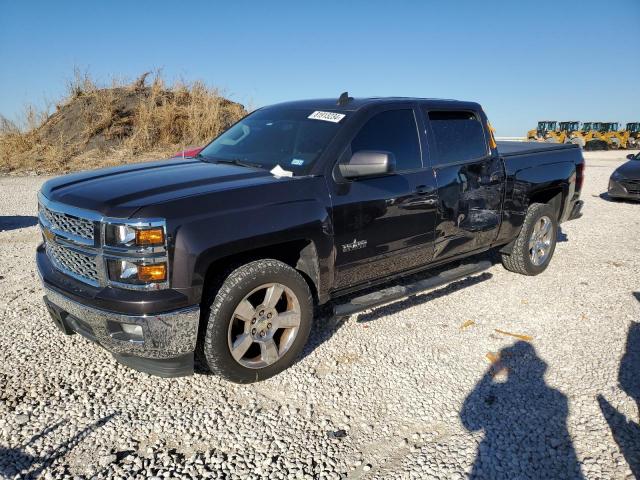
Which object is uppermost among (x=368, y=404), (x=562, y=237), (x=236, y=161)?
(x=236, y=161)

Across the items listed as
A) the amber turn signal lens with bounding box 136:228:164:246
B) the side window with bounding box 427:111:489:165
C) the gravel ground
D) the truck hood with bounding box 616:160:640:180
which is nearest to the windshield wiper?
the amber turn signal lens with bounding box 136:228:164:246

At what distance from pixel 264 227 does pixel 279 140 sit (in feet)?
3.94

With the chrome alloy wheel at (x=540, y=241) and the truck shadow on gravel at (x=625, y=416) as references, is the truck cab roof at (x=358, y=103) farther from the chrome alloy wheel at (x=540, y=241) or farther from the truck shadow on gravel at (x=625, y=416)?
the truck shadow on gravel at (x=625, y=416)

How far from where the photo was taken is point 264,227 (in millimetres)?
3154

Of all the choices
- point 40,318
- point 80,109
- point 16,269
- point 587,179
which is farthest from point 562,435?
point 80,109

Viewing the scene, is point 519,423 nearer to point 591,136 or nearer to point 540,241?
point 540,241

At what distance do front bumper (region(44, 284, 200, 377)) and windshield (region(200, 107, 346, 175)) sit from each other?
1.37m

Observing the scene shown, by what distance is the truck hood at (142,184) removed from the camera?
2.90 metres

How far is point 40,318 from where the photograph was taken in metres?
4.29

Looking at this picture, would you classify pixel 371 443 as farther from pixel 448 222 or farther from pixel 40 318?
pixel 40 318

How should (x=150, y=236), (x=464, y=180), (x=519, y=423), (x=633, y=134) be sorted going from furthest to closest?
(x=633, y=134) → (x=464, y=180) → (x=519, y=423) → (x=150, y=236)

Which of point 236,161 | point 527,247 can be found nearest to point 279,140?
point 236,161

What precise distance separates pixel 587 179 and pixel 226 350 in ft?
53.2

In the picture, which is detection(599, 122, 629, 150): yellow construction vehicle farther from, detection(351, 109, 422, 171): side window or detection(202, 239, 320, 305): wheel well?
detection(202, 239, 320, 305): wheel well
